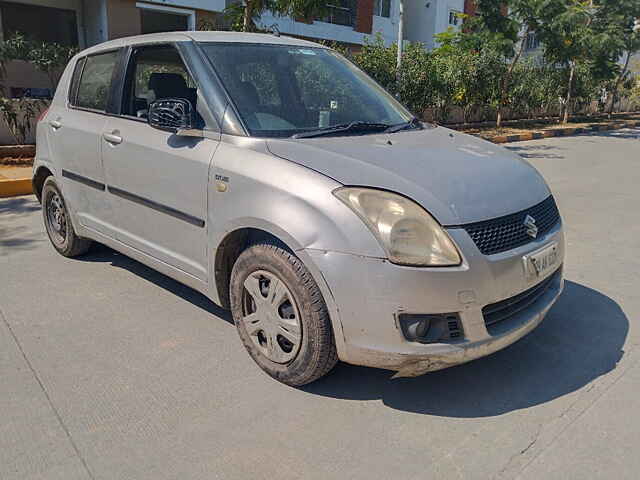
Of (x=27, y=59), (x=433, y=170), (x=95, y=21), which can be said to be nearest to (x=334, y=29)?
(x=95, y=21)

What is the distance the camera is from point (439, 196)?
8.09 feet

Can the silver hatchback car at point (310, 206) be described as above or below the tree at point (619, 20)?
below

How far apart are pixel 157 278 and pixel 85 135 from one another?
115 cm

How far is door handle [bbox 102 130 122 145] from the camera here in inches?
140

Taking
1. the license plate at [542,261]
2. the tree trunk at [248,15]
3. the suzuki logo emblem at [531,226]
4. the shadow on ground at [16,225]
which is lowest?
the shadow on ground at [16,225]

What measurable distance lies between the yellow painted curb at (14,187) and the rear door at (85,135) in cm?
315

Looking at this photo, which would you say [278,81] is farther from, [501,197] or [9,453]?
[9,453]

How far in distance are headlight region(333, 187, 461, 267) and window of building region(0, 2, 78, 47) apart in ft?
51.3

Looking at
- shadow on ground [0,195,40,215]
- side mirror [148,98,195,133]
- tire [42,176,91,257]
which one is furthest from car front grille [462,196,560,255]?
shadow on ground [0,195,40,215]

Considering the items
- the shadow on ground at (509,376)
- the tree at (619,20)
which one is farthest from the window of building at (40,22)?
the tree at (619,20)

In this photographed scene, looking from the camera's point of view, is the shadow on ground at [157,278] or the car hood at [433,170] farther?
the shadow on ground at [157,278]

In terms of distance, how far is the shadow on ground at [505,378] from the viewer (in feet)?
8.88

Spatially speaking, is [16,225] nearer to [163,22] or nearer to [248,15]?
[248,15]

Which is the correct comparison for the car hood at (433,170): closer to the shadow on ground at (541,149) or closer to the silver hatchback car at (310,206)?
the silver hatchback car at (310,206)
